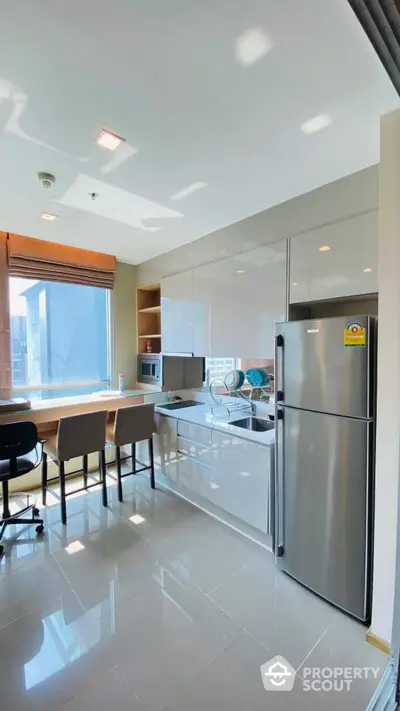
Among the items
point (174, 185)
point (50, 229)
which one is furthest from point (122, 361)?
point (174, 185)

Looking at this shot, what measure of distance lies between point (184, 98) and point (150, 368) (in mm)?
2901

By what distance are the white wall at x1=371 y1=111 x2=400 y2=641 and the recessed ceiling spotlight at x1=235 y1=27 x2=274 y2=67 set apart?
0.71 metres

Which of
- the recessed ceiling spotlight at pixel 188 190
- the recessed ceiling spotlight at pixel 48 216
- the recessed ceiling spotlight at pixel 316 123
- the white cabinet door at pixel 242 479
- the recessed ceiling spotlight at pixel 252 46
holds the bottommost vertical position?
the white cabinet door at pixel 242 479

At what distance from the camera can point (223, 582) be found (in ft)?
6.46

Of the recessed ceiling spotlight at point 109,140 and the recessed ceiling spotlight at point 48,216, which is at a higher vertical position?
the recessed ceiling spotlight at point 48,216

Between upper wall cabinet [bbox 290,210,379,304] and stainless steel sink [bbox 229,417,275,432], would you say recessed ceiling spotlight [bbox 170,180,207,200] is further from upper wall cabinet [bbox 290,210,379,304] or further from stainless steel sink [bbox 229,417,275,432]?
stainless steel sink [bbox 229,417,275,432]

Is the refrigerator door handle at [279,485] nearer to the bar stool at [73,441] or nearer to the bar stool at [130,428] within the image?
the bar stool at [130,428]

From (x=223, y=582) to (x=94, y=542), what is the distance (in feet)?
3.48

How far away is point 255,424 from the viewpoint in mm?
2805

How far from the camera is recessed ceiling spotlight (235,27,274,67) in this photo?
1.04 meters

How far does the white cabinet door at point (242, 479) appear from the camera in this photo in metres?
2.19

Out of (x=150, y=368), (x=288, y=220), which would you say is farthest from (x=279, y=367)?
(x=150, y=368)

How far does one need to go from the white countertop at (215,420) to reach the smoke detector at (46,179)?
2092 mm

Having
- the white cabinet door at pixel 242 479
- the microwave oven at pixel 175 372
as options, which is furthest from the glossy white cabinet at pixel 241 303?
the white cabinet door at pixel 242 479
